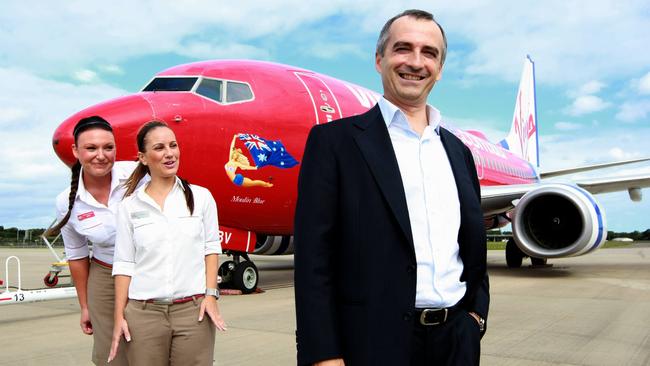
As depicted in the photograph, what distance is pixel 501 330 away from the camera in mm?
4418

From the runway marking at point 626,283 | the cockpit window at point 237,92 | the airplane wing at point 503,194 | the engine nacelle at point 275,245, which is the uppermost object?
the cockpit window at point 237,92

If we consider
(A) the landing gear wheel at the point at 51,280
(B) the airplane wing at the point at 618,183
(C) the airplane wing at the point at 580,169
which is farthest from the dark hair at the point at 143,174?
(C) the airplane wing at the point at 580,169

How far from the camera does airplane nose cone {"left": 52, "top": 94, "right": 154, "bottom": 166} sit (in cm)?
523

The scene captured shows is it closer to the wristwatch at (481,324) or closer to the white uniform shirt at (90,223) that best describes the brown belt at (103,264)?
the white uniform shirt at (90,223)

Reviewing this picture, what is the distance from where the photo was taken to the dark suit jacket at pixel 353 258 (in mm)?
1333

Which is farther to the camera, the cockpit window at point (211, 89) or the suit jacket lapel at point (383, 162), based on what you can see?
the cockpit window at point (211, 89)

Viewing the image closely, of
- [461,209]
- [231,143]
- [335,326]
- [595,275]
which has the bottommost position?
[595,275]

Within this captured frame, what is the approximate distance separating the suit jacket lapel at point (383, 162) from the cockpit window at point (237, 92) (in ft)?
17.1

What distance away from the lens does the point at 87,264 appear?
2.11m

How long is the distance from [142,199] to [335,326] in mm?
877

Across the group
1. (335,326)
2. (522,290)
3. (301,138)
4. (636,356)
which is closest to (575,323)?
(636,356)

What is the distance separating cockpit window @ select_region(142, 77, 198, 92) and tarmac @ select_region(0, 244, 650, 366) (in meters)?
2.49

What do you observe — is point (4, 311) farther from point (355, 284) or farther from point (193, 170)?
point (355, 284)

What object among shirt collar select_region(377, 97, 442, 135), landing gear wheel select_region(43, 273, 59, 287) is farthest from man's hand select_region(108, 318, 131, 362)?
landing gear wheel select_region(43, 273, 59, 287)
